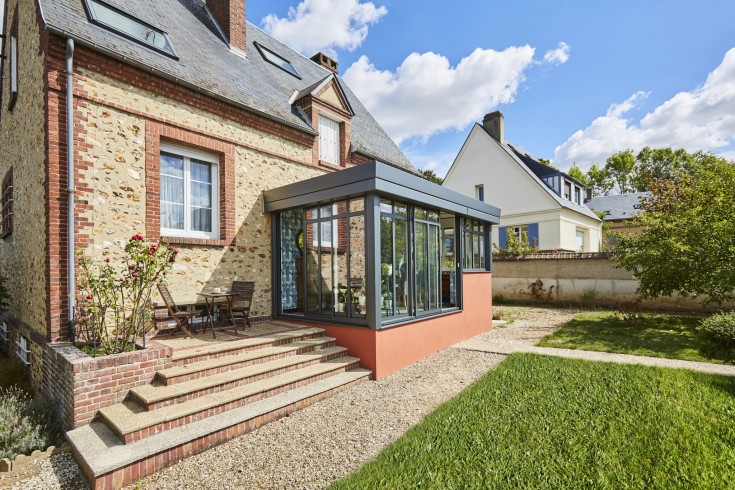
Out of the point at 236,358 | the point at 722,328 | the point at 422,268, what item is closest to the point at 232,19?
the point at 422,268

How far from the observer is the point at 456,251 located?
8.70 meters

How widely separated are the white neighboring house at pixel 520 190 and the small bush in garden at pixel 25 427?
63.1ft

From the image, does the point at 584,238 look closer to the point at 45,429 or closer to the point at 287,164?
the point at 287,164

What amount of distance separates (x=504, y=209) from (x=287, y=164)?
15685 millimetres

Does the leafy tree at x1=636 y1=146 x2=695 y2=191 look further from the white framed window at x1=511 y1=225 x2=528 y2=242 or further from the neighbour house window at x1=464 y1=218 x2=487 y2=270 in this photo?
the neighbour house window at x1=464 y1=218 x2=487 y2=270

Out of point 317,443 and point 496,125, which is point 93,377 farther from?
point 496,125

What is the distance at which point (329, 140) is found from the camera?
10023 mm

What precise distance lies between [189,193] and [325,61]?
11.0 m

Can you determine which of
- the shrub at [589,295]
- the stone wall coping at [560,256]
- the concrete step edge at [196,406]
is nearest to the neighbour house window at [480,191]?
the stone wall coping at [560,256]

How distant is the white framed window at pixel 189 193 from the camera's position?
6543mm

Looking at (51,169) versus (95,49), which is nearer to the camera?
(51,169)

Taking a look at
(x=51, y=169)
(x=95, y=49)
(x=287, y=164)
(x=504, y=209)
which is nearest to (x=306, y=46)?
(x=287, y=164)

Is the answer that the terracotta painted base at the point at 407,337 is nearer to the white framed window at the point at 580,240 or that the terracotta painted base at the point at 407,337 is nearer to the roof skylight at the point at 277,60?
the roof skylight at the point at 277,60

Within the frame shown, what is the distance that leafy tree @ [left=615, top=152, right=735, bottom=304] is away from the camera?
8.27 m
